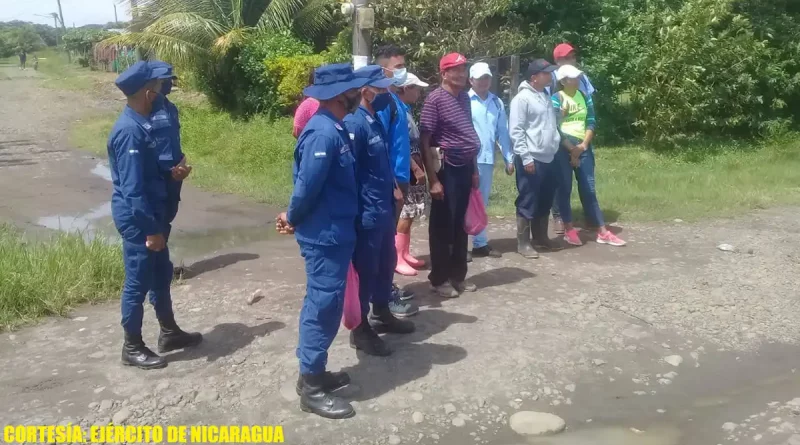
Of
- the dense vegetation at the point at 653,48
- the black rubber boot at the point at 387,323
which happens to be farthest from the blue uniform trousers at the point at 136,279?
the dense vegetation at the point at 653,48

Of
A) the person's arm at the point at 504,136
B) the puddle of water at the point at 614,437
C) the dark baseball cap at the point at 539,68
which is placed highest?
the dark baseball cap at the point at 539,68

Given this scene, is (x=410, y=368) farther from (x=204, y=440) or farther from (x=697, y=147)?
(x=697, y=147)

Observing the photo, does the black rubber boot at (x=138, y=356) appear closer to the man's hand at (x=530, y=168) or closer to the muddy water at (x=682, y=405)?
the muddy water at (x=682, y=405)

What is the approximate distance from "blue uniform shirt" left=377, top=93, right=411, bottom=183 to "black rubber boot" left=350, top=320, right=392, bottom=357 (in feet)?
3.36

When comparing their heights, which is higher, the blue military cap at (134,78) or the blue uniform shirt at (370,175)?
the blue military cap at (134,78)

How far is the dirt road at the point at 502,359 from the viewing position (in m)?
4.15

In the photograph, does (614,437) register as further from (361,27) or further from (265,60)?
(265,60)

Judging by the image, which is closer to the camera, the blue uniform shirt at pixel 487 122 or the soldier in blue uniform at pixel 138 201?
the soldier in blue uniform at pixel 138 201

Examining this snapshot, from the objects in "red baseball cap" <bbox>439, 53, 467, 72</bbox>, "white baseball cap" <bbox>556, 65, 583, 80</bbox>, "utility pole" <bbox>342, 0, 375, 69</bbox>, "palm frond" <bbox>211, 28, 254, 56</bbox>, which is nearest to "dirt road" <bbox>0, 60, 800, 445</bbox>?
"white baseball cap" <bbox>556, 65, 583, 80</bbox>

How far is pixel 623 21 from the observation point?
42.3 feet

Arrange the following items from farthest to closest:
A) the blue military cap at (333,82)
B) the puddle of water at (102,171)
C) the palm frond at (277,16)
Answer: the palm frond at (277,16), the puddle of water at (102,171), the blue military cap at (333,82)

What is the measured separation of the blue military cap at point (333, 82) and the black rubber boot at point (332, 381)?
4.87ft

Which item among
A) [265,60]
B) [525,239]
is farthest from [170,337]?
[265,60]

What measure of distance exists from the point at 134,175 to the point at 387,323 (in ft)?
6.00
